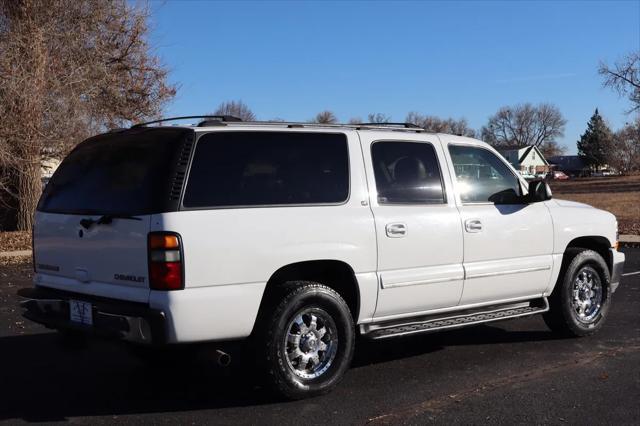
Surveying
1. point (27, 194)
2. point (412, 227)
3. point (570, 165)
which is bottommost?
point (412, 227)

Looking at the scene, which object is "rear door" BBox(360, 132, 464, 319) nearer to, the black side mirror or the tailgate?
the black side mirror

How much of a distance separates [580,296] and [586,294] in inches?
3.6

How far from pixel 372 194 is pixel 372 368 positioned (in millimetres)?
1545

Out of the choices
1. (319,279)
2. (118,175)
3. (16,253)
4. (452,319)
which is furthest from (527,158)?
(118,175)

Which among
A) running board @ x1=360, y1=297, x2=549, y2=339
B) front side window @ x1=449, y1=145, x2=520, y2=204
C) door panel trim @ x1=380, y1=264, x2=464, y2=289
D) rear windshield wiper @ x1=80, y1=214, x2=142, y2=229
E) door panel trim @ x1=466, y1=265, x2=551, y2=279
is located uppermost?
front side window @ x1=449, y1=145, x2=520, y2=204

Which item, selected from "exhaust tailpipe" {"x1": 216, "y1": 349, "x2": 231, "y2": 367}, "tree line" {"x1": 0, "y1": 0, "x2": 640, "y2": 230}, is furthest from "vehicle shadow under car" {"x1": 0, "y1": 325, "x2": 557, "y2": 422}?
"tree line" {"x1": 0, "y1": 0, "x2": 640, "y2": 230}

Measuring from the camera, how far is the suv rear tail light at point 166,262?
14.5 feet

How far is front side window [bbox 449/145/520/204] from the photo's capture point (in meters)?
6.16

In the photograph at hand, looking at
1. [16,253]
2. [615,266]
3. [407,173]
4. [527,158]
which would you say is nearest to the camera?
[407,173]

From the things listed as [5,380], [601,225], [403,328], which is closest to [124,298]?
[5,380]

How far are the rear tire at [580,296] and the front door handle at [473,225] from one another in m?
1.36

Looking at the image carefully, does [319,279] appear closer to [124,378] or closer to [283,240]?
[283,240]

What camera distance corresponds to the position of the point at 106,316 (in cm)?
461

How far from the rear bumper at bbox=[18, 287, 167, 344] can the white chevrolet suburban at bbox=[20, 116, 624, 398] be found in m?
0.01
